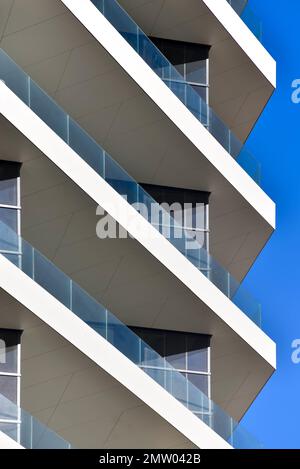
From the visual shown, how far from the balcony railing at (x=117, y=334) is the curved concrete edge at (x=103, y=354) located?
9.3 inches

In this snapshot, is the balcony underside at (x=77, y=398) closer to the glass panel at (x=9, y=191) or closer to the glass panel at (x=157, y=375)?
the glass panel at (x=157, y=375)

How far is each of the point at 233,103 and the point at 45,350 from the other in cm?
1293

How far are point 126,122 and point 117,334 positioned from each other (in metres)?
6.27

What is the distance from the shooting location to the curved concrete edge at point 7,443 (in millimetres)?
35812

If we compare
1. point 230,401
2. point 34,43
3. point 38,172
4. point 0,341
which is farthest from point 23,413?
point 230,401

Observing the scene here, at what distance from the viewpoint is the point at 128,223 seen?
1635 inches

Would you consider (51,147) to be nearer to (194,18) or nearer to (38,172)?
(38,172)

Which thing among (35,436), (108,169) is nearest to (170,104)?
(108,169)

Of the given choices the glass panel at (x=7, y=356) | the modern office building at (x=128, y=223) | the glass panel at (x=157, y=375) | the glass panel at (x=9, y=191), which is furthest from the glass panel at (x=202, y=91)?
the glass panel at (x=7, y=356)

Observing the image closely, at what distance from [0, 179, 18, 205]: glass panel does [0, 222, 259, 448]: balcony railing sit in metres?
1.56

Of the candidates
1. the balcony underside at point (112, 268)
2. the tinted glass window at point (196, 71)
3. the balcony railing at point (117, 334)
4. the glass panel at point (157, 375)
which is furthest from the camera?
the tinted glass window at point (196, 71)

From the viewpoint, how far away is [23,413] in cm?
3675

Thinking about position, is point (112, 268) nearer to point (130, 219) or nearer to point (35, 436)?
point (130, 219)

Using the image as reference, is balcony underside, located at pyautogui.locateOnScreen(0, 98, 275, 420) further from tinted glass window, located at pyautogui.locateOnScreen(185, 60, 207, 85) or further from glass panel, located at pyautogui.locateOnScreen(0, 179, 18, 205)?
tinted glass window, located at pyautogui.locateOnScreen(185, 60, 207, 85)
